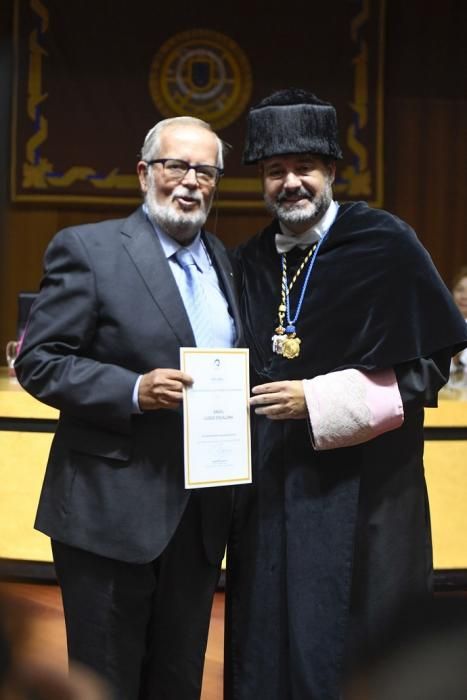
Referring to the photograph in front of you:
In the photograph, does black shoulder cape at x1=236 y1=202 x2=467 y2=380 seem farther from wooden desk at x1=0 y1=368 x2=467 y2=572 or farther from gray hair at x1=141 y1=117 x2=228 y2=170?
wooden desk at x1=0 y1=368 x2=467 y2=572

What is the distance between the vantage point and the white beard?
6.11 feet

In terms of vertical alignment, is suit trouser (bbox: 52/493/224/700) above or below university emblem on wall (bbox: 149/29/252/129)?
below

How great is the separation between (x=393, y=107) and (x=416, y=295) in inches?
227

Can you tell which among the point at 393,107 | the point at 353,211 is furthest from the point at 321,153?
the point at 393,107

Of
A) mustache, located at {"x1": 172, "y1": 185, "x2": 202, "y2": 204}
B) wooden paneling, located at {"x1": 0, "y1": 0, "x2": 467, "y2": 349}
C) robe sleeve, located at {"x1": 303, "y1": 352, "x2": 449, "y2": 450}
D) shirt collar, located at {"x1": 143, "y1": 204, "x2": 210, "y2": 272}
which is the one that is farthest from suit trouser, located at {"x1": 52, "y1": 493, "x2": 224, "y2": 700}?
wooden paneling, located at {"x1": 0, "y1": 0, "x2": 467, "y2": 349}

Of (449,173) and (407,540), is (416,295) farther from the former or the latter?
(449,173)

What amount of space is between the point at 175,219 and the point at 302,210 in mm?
311

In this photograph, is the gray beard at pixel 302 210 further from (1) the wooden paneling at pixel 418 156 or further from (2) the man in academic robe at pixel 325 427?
(1) the wooden paneling at pixel 418 156

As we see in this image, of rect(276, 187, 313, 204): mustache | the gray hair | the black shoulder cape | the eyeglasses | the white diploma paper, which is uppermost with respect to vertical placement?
the gray hair

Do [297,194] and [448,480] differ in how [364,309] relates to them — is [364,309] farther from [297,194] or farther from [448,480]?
[448,480]

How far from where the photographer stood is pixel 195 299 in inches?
74.1

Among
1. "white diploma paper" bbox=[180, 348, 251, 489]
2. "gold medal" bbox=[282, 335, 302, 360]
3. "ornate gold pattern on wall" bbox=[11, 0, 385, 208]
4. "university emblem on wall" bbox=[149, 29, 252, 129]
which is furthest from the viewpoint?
"university emblem on wall" bbox=[149, 29, 252, 129]

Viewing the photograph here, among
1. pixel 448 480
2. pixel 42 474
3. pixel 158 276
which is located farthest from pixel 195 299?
pixel 448 480

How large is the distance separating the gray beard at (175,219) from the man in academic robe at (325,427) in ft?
0.75
